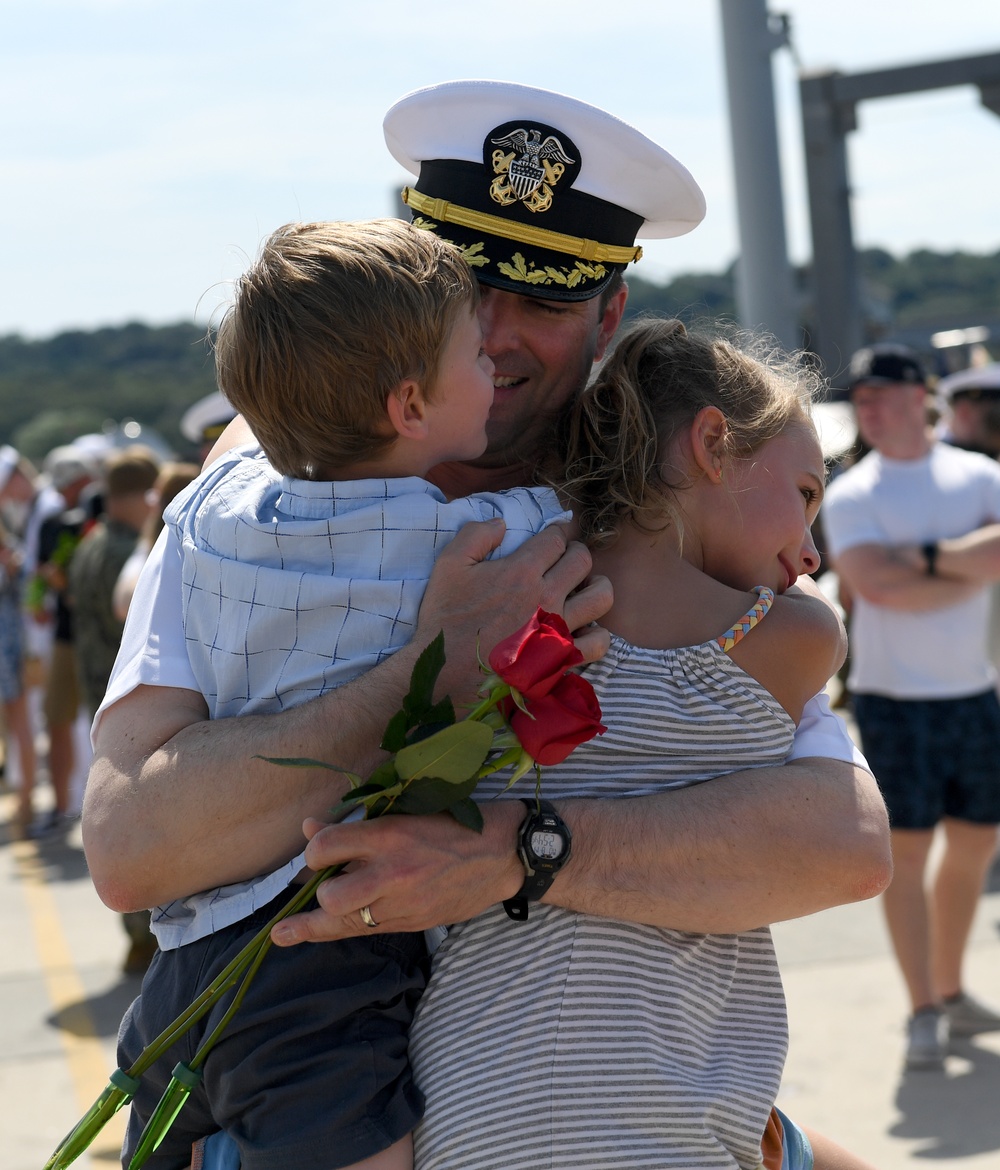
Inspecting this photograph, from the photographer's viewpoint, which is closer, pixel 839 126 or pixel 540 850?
pixel 540 850

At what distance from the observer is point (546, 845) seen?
1669 millimetres

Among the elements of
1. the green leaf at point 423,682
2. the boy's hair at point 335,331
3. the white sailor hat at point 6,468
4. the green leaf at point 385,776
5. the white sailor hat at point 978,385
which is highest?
the boy's hair at point 335,331

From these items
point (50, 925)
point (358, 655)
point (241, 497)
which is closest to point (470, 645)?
point (358, 655)

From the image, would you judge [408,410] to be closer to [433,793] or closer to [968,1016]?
[433,793]

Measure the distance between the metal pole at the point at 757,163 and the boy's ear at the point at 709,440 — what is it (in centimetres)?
575

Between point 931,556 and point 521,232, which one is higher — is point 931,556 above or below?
below

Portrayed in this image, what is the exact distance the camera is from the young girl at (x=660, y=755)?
165 centimetres

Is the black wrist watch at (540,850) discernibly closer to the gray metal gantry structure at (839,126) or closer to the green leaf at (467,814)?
the green leaf at (467,814)

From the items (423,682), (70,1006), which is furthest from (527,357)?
(70,1006)

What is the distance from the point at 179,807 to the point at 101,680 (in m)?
5.45

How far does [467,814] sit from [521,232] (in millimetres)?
996

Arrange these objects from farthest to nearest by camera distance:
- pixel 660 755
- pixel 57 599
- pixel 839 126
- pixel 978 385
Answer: pixel 839 126 → pixel 57 599 → pixel 978 385 → pixel 660 755

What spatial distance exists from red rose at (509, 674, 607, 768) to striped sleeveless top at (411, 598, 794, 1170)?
0.21 meters

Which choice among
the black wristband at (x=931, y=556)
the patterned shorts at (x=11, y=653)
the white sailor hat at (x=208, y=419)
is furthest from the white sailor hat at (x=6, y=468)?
the black wristband at (x=931, y=556)
